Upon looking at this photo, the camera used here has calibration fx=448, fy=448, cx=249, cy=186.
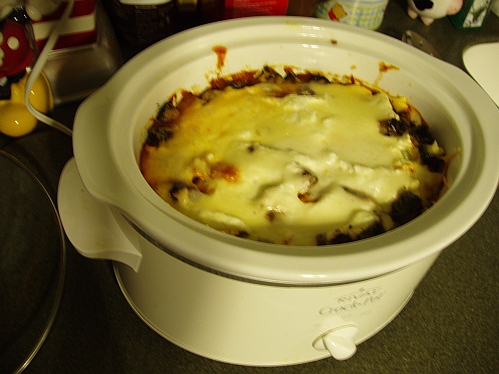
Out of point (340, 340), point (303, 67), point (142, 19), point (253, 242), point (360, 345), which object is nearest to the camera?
point (253, 242)

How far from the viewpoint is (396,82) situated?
0.72 meters

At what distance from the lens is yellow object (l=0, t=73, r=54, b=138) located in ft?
2.54

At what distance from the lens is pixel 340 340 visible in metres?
0.54

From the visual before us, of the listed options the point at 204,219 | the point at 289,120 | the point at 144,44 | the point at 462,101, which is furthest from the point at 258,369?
the point at 144,44

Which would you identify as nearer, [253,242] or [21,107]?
[253,242]

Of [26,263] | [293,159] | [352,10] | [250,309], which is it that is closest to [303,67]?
[293,159]

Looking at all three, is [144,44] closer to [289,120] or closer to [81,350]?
[289,120]

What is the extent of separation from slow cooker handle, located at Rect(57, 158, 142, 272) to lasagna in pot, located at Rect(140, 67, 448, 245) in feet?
0.24

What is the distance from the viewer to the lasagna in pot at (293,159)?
0.56m

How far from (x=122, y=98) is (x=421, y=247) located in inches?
15.3

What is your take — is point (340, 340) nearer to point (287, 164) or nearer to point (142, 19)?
point (287, 164)

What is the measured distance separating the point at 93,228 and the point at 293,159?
0.28 m

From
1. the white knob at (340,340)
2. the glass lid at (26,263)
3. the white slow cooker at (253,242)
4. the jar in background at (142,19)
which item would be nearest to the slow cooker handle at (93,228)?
the white slow cooker at (253,242)

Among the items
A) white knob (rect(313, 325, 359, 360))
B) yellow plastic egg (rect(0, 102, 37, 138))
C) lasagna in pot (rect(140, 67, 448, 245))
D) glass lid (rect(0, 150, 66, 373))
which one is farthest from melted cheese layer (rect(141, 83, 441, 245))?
yellow plastic egg (rect(0, 102, 37, 138))
